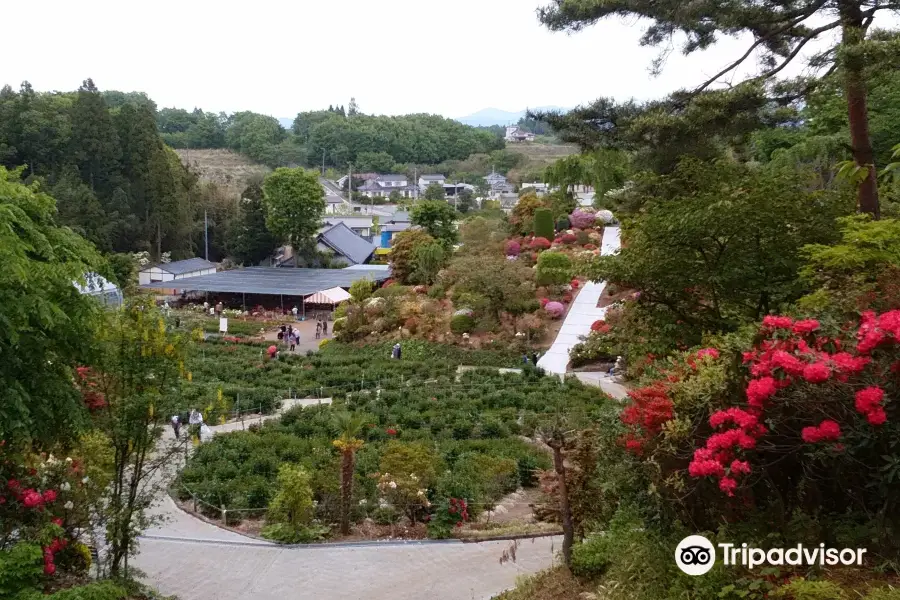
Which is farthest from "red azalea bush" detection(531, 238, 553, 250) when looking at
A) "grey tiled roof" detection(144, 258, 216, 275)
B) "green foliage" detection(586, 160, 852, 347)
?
"green foliage" detection(586, 160, 852, 347)

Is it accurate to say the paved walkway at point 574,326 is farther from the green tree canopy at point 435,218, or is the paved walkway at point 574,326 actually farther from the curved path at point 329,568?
the curved path at point 329,568

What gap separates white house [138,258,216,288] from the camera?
4128 centimetres

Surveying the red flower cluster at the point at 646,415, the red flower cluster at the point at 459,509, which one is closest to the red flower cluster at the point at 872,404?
the red flower cluster at the point at 646,415

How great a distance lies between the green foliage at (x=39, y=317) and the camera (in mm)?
6168

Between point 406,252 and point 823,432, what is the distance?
2900 centimetres

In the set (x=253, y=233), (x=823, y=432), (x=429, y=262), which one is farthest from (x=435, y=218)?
(x=823, y=432)

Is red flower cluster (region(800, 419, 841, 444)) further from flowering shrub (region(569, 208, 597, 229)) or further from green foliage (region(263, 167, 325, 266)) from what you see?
green foliage (region(263, 167, 325, 266))

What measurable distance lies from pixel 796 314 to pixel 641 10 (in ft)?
15.8

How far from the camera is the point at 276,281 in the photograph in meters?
39.1

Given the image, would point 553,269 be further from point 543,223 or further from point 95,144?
point 95,144

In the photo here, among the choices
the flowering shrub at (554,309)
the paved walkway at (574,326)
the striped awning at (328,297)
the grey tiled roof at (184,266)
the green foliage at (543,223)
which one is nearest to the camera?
the paved walkway at (574,326)

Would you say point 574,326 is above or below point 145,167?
below

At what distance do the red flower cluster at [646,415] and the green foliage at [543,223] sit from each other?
1100 inches

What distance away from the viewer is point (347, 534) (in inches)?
393
